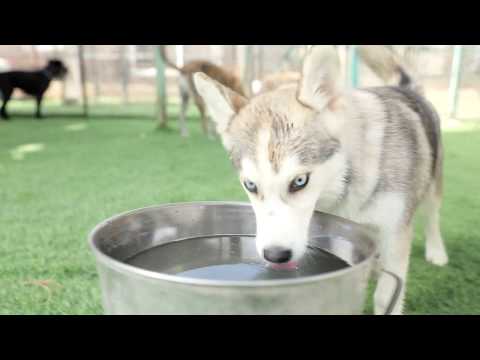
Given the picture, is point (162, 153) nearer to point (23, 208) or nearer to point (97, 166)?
point (97, 166)

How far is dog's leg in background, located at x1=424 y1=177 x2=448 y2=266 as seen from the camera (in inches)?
89.7

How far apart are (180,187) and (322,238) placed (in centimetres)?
230

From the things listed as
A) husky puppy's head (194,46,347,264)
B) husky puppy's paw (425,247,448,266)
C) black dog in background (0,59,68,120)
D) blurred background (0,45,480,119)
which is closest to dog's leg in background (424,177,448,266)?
husky puppy's paw (425,247,448,266)

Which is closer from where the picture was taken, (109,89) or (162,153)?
(162,153)

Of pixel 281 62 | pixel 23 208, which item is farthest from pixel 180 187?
pixel 281 62

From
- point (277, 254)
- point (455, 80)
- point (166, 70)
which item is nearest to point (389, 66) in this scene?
point (277, 254)

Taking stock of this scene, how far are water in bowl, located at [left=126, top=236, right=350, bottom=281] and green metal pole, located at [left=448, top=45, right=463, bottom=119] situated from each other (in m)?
6.59

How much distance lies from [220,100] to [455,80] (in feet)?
21.9

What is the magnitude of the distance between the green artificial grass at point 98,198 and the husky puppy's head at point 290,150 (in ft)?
2.60

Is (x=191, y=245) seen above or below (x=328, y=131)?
below

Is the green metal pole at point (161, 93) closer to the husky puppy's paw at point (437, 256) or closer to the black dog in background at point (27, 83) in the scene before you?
the black dog in background at point (27, 83)

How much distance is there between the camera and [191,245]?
1.54 meters

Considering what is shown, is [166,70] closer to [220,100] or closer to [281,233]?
[220,100]

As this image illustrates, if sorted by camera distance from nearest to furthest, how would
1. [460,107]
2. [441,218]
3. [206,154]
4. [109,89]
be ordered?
[441,218], [206,154], [460,107], [109,89]
